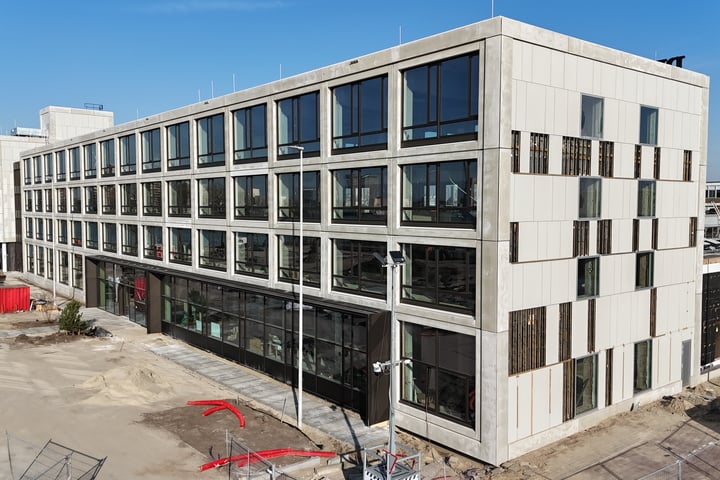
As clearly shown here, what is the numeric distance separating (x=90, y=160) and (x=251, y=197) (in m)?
25.4

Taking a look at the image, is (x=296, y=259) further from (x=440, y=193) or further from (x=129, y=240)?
(x=129, y=240)

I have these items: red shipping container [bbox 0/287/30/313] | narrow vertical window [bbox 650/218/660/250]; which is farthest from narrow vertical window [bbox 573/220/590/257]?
red shipping container [bbox 0/287/30/313]

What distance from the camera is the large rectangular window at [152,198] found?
136ft

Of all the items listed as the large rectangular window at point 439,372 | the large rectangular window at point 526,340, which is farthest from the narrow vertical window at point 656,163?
the large rectangular window at point 439,372

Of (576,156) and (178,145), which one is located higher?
(178,145)

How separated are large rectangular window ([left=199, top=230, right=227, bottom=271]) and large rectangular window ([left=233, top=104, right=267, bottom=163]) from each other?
5118 millimetres

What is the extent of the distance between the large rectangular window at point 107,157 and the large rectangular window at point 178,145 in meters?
9.88

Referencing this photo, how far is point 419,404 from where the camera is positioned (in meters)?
23.3

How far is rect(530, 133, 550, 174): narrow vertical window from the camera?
21203 millimetres

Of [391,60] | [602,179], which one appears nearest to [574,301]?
[602,179]

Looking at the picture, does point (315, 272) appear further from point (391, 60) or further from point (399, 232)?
point (391, 60)

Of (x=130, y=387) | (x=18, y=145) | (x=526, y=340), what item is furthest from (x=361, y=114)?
(x=18, y=145)

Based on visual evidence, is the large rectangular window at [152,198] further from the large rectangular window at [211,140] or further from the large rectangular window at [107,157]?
the large rectangular window at [211,140]

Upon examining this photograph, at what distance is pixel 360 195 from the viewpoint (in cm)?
2573
